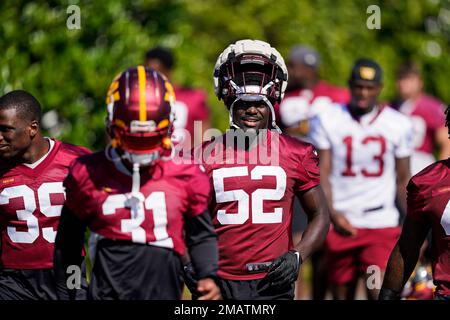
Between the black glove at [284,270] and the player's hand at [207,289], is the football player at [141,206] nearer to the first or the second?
the player's hand at [207,289]

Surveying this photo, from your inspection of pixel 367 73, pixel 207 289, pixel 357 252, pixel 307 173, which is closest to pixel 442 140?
pixel 367 73

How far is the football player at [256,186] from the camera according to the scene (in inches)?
229

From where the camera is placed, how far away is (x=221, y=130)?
12.0 metres

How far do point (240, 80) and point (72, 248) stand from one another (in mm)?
1447

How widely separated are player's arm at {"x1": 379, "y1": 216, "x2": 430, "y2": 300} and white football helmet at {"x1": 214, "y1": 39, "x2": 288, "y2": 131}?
3.31ft

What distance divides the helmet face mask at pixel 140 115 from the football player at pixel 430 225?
1430 mm

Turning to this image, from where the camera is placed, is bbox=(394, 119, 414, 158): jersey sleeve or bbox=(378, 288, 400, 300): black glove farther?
bbox=(394, 119, 414, 158): jersey sleeve

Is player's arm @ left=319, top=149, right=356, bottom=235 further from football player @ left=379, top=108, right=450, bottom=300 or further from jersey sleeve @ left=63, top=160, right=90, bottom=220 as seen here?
jersey sleeve @ left=63, top=160, right=90, bottom=220

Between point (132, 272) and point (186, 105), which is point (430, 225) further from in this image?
point (186, 105)

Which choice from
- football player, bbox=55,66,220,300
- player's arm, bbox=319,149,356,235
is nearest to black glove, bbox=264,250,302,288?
football player, bbox=55,66,220,300

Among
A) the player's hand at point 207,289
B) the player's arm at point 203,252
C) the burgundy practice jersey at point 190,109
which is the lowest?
the player's hand at point 207,289

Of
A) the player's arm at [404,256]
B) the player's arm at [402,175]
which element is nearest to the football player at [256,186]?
the player's arm at [404,256]

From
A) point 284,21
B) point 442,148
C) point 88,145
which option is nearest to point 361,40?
point 284,21

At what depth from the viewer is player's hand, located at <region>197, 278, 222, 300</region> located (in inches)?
198
